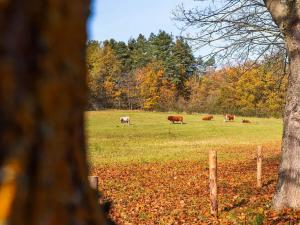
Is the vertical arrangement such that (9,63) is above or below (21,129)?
above

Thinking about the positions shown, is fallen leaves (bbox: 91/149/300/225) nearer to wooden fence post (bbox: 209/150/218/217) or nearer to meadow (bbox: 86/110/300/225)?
meadow (bbox: 86/110/300/225)

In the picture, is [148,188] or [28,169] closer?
[28,169]

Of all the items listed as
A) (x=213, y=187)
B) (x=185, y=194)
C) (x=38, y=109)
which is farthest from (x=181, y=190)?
(x=38, y=109)

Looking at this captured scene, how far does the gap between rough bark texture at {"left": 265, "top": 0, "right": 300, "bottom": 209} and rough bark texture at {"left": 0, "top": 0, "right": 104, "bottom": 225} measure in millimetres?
8368

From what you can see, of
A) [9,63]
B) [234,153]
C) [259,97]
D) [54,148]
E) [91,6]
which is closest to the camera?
[9,63]

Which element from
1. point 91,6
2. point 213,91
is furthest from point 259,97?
point 91,6

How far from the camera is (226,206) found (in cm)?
1061

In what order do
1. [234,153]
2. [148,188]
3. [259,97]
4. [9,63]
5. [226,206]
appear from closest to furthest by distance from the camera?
[9,63]
[226,206]
[148,188]
[234,153]
[259,97]

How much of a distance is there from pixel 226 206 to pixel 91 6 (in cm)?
966

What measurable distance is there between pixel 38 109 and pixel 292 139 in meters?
8.71

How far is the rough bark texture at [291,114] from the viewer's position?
8.98 metres

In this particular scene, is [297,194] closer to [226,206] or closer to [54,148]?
[226,206]

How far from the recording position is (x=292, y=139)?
921cm

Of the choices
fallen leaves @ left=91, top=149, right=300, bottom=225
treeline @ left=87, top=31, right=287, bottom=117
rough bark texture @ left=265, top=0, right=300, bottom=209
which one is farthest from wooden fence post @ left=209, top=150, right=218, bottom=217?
treeline @ left=87, top=31, right=287, bottom=117
